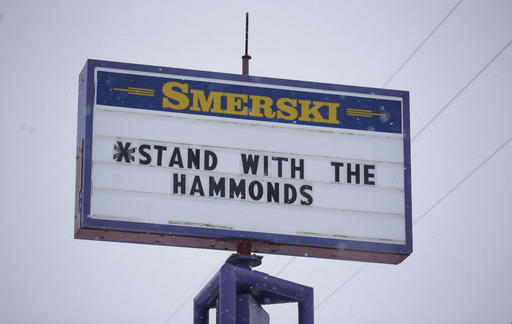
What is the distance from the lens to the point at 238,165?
12.1 meters

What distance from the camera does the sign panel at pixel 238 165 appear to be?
11.8 metres

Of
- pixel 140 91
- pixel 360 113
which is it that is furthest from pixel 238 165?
pixel 360 113

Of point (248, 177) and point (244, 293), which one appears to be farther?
point (248, 177)

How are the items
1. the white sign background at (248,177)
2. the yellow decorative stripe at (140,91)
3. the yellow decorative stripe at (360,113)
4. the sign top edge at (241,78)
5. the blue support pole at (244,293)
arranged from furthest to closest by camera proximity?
the yellow decorative stripe at (360,113) < the sign top edge at (241,78) < the yellow decorative stripe at (140,91) < the white sign background at (248,177) < the blue support pole at (244,293)

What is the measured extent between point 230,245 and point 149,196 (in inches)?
37.9

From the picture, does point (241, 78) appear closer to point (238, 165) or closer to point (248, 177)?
point (238, 165)

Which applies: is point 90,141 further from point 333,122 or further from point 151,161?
point 333,122

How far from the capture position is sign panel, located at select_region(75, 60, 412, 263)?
11.8 metres

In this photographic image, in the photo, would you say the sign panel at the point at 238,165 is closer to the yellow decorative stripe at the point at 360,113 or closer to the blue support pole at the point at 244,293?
the yellow decorative stripe at the point at 360,113

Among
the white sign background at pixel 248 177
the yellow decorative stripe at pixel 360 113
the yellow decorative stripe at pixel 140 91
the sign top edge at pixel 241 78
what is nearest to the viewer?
the white sign background at pixel 248 177

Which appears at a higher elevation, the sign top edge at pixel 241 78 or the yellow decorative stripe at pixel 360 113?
the sign top edge at pixel 241 78

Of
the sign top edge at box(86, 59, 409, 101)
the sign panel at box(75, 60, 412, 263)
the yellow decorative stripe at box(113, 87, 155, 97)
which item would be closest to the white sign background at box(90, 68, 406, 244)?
the sign panel at box(75, 60, 412, 263)

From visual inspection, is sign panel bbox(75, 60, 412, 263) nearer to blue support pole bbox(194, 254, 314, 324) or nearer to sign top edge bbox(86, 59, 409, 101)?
sign top edge bbox(86, 59, 409, 101)

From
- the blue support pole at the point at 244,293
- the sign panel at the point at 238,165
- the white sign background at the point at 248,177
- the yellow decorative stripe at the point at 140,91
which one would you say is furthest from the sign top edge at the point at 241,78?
the blue support pole at the point at 244,293
